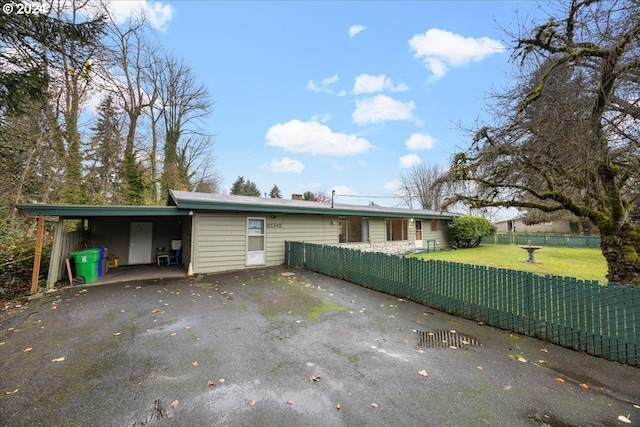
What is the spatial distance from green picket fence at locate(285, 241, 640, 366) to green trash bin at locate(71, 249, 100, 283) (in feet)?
26.9

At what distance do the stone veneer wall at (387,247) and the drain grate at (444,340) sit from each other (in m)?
8.19

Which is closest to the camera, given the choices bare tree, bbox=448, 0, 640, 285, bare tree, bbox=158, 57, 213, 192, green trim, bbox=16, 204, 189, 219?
bare tree, bbox=448, 0, 640, 285

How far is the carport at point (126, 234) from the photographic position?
782cm

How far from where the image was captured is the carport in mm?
7816

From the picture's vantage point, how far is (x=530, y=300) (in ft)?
14.4

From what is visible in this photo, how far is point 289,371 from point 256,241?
725 cm

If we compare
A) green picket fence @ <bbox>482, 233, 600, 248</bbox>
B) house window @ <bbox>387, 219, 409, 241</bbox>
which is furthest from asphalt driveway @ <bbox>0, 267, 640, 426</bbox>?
green picket fence @ <bbox>482, 233, 600, 248</bbox>

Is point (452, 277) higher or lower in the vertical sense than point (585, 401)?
higher

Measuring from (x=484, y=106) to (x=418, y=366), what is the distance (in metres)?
5.00

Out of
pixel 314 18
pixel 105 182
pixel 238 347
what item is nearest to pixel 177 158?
pixel 105 182

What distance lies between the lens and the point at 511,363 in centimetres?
353

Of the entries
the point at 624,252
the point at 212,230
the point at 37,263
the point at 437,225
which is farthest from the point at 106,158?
the point at 624,252

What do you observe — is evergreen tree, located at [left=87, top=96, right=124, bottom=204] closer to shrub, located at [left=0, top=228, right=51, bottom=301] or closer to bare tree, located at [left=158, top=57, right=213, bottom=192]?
bare tree, located at [left=158, top=57, right=213, bottom=192]

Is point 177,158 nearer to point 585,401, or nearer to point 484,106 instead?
point 484,106
